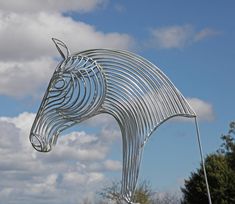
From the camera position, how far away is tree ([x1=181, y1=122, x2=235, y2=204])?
3318 centimetres

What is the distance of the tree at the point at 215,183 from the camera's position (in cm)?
3318

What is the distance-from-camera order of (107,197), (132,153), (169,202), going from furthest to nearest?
(169,202) < (107,197) < (132,153)

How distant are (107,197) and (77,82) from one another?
27.9 meters

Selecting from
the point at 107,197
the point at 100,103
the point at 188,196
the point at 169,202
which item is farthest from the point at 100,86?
the point at 169,202

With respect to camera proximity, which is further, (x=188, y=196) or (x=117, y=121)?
(x=188, y=196)

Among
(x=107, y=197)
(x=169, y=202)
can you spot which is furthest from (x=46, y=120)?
(x=169, y=202)

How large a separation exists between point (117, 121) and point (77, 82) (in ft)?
3.66

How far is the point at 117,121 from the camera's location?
11.9 m

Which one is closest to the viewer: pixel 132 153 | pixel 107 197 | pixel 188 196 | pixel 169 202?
pixel 132 153

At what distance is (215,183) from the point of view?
33.7 metres

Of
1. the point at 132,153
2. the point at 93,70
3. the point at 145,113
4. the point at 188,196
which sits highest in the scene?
the point at 188,196

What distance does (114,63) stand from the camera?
1187 cm

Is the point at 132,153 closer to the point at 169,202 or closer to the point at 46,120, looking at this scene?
the point at 46,120

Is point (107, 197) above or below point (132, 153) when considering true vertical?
above
